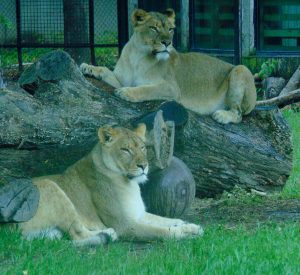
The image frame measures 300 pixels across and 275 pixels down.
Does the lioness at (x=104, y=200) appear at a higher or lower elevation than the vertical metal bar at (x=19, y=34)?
lower

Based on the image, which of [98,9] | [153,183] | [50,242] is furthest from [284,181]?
[98,9]

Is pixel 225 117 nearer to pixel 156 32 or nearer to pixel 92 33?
pixel 156 32

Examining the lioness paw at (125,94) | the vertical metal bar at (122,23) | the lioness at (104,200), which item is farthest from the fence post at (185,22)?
the lioness at (104,200)

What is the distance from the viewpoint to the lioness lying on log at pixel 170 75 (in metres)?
9.12

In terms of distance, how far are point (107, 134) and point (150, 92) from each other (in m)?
1.50

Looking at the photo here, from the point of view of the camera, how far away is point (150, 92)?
9.01m

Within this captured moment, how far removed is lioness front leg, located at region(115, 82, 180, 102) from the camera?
8.63 m

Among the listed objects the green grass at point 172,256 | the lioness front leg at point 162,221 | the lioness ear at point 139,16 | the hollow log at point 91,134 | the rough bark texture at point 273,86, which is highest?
the lioness ear at point 139,16

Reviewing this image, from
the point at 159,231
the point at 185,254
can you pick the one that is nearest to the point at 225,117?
the point at 159,231

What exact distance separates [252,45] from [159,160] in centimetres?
833

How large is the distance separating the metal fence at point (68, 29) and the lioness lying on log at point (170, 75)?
5.25m

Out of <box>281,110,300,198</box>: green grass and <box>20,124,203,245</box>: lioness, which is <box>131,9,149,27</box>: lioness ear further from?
<box>281,110,300,198</box>: green grass

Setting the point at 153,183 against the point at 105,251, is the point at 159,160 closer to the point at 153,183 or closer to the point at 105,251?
the point at 153,183

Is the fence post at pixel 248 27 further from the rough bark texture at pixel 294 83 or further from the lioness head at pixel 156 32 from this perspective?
the lioness head at pixel 156 32
